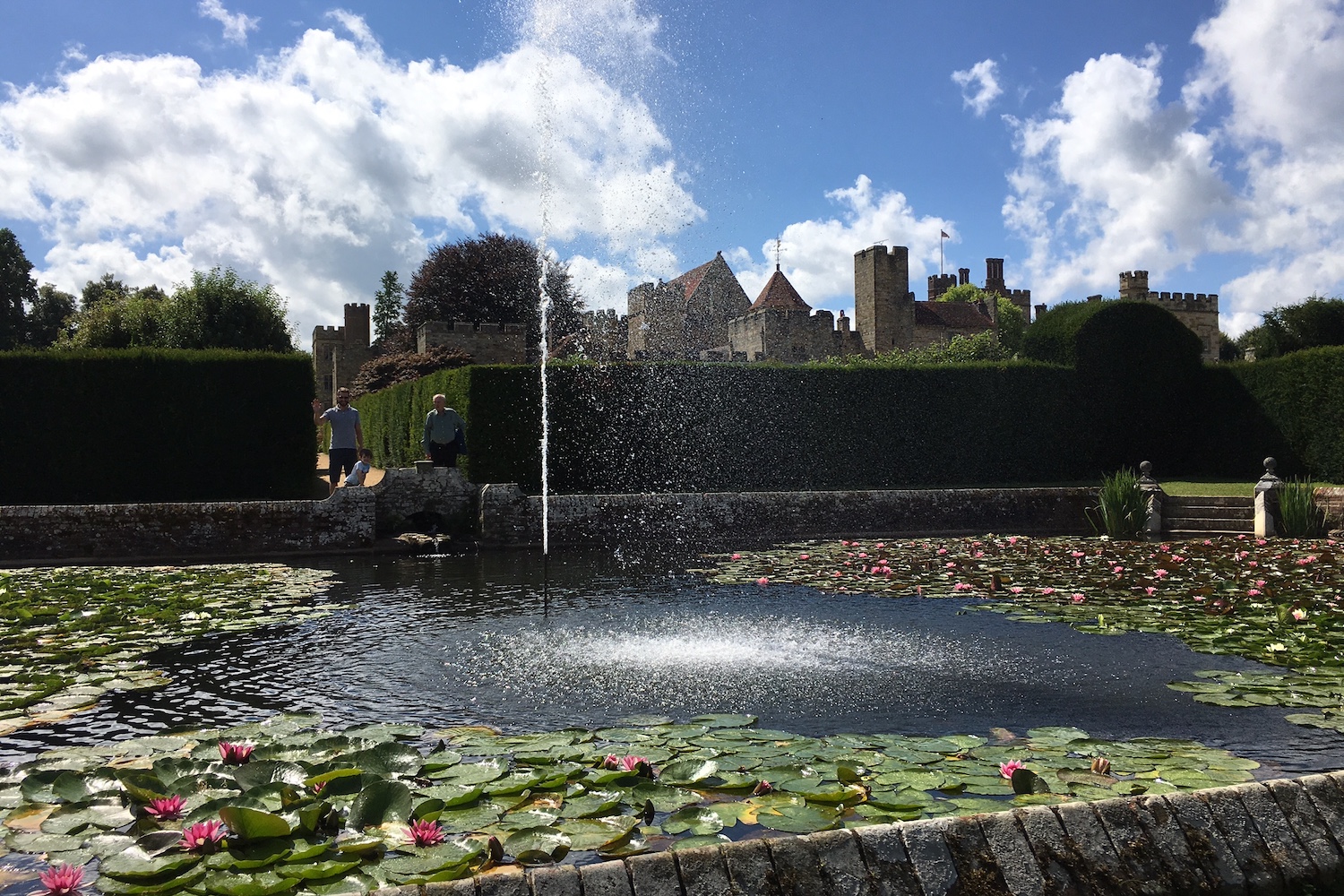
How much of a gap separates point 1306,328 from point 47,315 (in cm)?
5543

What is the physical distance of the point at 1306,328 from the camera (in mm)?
31766

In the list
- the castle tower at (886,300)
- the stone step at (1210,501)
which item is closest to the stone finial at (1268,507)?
the stone step at (1210,501)

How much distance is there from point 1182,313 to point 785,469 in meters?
44.8

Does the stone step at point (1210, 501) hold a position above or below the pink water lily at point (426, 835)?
above

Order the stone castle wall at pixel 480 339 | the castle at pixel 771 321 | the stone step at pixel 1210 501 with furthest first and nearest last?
1. the castle at pixel 771 321
2. the stone castle wall at pixel 480 339
3. the stone step at pixel 1210 501

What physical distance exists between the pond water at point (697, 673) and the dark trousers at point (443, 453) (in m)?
4.98

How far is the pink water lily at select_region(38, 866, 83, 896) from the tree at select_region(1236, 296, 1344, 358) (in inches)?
1454

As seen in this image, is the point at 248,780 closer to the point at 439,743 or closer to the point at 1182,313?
the point at 439,743

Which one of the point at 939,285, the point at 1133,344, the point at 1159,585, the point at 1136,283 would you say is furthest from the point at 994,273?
the point at 1159,585

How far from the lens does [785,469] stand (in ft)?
57.1

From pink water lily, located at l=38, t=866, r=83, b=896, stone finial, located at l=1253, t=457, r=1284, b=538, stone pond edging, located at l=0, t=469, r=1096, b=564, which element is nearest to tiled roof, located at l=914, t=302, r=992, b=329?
stone pond edging, located at l=0, t=469, r=1096, b=564

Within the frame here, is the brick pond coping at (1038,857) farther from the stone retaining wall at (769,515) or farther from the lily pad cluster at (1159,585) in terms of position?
the stone retaining wall at (769,515)

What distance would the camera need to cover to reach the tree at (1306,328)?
31641mm

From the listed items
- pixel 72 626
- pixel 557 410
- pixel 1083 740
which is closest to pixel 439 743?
pixel 1083 740
